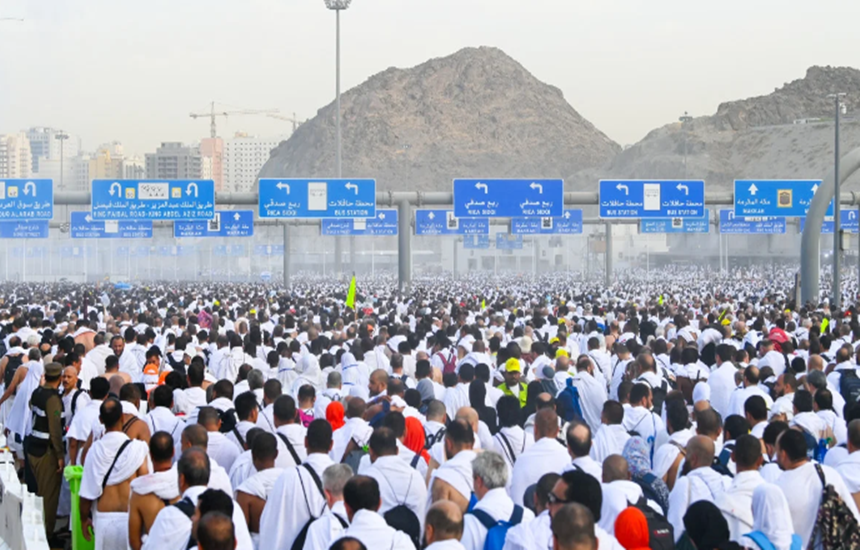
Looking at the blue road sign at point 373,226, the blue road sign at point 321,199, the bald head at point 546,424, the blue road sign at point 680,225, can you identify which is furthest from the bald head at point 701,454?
the blue road sign at point 680,225

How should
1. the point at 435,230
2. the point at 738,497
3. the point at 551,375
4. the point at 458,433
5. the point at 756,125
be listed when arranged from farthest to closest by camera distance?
the point at 756,125 → the point at 435,230 → the point at 551,375 → the point at 458,433 → the point at 738,497

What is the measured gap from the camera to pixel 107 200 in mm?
35688

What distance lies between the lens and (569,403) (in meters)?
11.5

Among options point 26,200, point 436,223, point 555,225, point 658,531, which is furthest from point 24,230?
point 658,531

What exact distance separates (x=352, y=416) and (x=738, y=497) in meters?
3.48

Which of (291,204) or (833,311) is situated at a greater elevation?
(291,204)

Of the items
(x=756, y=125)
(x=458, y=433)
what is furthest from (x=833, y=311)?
(x=756, y=125)

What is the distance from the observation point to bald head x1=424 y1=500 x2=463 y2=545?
545cm

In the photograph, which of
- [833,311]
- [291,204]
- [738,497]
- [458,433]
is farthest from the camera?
[291,204]

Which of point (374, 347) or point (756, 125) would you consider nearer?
point (374, 347)

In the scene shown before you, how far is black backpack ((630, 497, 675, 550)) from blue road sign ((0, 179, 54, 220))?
110 ft

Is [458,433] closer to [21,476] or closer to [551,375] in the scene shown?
[551,375]

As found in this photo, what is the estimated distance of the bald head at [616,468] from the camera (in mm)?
6725

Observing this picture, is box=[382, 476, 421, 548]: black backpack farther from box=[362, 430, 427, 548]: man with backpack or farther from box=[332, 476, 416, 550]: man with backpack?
Answer: box=[332, 476, 416, 550]: man with backpack
